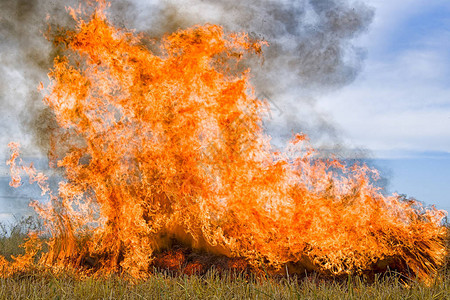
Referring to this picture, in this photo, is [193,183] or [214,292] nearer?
[214,292]

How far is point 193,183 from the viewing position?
10.1 meters

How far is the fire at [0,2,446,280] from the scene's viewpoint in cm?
957

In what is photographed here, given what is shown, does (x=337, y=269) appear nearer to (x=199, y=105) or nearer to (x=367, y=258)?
(x=367, y=258)

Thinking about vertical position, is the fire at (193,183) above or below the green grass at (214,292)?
above

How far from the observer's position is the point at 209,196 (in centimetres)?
975

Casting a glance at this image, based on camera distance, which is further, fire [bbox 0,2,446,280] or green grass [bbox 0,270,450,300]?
fire [bbox 0,2,446,280]

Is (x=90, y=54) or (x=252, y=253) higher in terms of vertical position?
(x=90, y=54)

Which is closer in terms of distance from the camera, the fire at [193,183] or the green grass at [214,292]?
the green grass at [214,292]

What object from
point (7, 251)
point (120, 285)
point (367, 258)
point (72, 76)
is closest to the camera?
point (120, 285)

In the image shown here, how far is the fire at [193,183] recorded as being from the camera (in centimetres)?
957

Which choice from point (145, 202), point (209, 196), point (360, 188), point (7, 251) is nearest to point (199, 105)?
point (209, 196)

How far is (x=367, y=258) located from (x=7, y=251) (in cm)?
1138

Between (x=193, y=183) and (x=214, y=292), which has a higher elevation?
(x=193, y=183)

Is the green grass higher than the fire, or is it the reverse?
the fire
